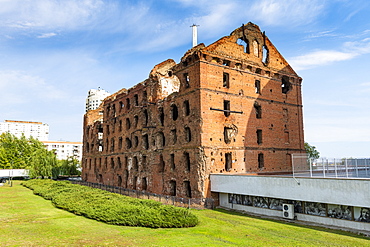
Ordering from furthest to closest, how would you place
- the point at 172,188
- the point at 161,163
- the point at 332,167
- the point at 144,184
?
the point at 144,184
the point at 161,163
the point at 172,188
the point at 332,167

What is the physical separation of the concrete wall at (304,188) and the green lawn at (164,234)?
1.67m

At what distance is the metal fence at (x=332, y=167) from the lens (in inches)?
658

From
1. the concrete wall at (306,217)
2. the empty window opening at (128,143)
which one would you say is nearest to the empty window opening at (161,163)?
the concrete wall at (306,217)

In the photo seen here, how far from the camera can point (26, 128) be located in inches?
5482

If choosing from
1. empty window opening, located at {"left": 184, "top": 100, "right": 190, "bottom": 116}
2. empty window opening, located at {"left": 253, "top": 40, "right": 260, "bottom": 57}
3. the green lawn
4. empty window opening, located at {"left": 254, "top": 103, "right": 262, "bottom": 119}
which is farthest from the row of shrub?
empty window opening, located at {"left": 253, "top": 40, "right": 260, "bottom": 57}

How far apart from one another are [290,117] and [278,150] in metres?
4.08

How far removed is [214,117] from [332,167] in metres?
10.6

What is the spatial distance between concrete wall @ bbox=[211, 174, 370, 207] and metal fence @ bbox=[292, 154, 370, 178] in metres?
0.90

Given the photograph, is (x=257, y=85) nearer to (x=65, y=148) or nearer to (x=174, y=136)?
(x=174, y=136)

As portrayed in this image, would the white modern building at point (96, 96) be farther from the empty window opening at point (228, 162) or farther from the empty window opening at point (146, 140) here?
the empty window opening at point (228, 162)

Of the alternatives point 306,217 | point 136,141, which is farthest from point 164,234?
point 136,141

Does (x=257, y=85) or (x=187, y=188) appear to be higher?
(x=257, y=85)

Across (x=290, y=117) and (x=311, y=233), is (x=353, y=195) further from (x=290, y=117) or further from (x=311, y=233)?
(x=290, y=117)

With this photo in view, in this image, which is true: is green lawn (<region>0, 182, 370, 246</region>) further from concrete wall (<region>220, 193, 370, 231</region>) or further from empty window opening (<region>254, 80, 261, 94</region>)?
empty window opening (<region>254, 80, 261, 94</region>)
